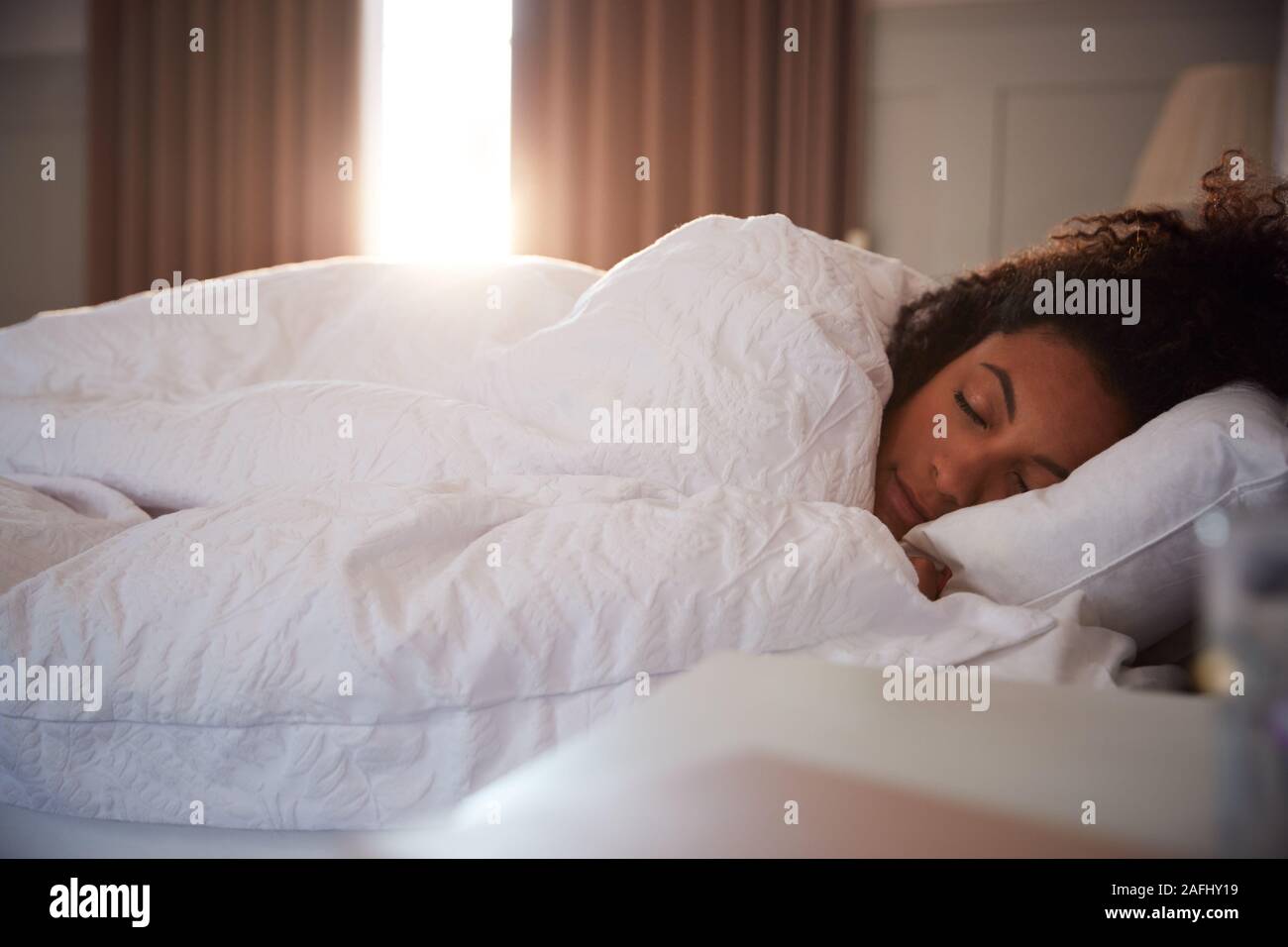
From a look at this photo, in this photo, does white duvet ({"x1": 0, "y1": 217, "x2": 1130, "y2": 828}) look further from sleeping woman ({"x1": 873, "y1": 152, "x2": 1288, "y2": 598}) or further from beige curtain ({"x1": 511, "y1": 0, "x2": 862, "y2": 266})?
beige curtain ({"x1": 511, "y1": 0, "x2": 862, "y2": 266})

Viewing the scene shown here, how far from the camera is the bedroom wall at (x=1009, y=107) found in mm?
2836

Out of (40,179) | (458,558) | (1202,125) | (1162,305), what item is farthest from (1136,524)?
(40,179)

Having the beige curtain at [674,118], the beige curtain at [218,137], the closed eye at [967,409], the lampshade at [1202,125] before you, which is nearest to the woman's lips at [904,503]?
the closed eye at [967,409]

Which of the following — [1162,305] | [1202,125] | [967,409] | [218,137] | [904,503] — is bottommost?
[904,503]

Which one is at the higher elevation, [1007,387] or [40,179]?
[40,179]

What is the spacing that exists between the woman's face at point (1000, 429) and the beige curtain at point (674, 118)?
2.02 meters

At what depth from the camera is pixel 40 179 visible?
3.44 metres

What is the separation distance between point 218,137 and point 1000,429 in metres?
3.14

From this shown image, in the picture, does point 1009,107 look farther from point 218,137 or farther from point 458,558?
point 458,558

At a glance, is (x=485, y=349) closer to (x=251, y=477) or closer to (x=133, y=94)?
(x=251, y=477)

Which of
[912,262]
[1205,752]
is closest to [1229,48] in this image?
[912,262]

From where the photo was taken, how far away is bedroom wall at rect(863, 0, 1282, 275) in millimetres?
2836

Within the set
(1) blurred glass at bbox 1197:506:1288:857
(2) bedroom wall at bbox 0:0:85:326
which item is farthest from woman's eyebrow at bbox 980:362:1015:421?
(2) bedroom wall at bbox 0:0:85:326
